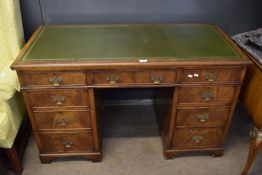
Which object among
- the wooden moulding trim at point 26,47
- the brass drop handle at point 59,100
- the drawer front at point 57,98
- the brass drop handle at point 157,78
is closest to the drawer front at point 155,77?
the brass drop handle at point 157,78

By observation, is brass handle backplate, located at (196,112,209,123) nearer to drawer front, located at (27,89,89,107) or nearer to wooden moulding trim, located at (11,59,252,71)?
wooden moulding trim, located at (11,59,252,71)

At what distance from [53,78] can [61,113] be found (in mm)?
234

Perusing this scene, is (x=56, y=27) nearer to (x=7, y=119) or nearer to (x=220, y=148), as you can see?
(x=7, y=119)

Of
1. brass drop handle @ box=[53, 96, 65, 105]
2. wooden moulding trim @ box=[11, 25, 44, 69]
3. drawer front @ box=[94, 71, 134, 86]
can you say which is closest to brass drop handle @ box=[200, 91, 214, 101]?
drawer front @ box=[94, 71, 134, 86]

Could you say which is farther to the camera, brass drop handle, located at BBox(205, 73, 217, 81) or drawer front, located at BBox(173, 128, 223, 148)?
drawer front, located at BBox(173, 128, 223, 148)

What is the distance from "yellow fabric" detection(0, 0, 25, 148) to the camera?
1.22 metres

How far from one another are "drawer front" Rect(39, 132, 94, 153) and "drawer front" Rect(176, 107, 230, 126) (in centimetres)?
54

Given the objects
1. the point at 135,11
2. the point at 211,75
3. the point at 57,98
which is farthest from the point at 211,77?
the point at 57,98

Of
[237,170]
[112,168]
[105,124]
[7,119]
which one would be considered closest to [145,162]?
[112,168]

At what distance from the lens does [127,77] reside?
1221 millimetres

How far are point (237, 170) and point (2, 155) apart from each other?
58.4 inches

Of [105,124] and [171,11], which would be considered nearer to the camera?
[171,11]

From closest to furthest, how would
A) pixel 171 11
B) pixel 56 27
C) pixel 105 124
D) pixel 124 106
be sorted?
pixel 56 27, pixel 171 11, pixel 105 124, pixel 124 106

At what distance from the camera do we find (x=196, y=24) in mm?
1576
